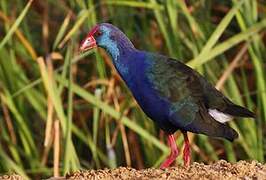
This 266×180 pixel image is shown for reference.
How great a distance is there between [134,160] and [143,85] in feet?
5.75

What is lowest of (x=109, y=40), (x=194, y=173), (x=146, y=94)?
(x=194, y=173)

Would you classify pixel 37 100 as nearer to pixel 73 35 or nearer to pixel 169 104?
pixel 73 35

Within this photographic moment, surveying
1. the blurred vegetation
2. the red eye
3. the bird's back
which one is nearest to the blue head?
the red eye

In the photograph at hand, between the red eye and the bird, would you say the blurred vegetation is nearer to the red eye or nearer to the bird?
the red eye

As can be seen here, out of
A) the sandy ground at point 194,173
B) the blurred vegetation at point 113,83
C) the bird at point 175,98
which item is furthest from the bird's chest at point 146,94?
the blurred vegetation at point 113,83

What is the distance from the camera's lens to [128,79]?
3.46 m

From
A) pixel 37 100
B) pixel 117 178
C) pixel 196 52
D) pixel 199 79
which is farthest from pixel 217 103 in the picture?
pixel 37 100

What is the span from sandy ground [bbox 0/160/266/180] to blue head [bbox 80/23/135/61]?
0.75 m

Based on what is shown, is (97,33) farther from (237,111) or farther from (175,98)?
(237,111)

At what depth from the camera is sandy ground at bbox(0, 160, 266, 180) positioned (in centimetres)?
275

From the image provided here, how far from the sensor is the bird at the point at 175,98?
3.37 metres

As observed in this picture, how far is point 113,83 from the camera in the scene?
482 cm

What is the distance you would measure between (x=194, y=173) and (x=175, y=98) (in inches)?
25.7

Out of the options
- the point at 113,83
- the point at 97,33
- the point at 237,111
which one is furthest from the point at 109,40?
the point at 113,83
